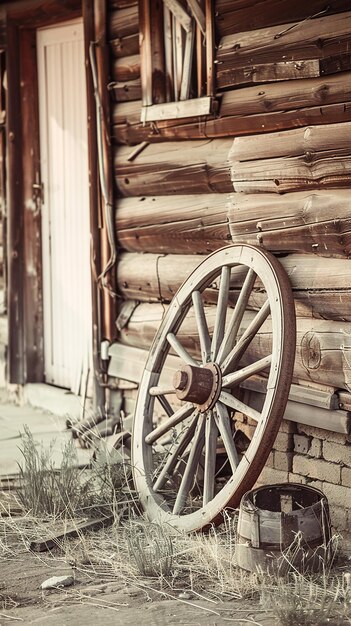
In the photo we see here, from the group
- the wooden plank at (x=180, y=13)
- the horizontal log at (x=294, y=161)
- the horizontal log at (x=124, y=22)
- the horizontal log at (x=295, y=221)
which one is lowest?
the horizontal log at (x=295, y=221)

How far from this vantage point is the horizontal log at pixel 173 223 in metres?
5.91

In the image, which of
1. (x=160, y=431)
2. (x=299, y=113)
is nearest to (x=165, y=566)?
(x=160, y=431)

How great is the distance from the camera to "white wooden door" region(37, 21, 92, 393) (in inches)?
302

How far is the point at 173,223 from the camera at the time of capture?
20.6ft

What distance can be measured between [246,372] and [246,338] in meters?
0.22

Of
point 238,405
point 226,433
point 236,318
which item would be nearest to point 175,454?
point 226,433

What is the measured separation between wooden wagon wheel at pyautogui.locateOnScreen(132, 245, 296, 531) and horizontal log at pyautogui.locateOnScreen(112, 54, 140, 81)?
1.58 m

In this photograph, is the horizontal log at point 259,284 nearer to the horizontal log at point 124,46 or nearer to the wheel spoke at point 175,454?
the wheel spoke at point 175,454

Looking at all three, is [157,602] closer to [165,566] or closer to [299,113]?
[165,566]

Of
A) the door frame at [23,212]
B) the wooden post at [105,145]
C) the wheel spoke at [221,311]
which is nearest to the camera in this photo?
the wheel spoke at [221,311]

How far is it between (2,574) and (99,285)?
104 inches

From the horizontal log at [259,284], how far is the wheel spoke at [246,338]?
263 mm

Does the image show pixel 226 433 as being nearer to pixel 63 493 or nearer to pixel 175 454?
pixel 175 454

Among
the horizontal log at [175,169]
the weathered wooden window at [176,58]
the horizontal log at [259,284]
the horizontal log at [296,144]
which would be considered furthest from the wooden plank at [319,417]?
the weathered wooden window at [176,58]
